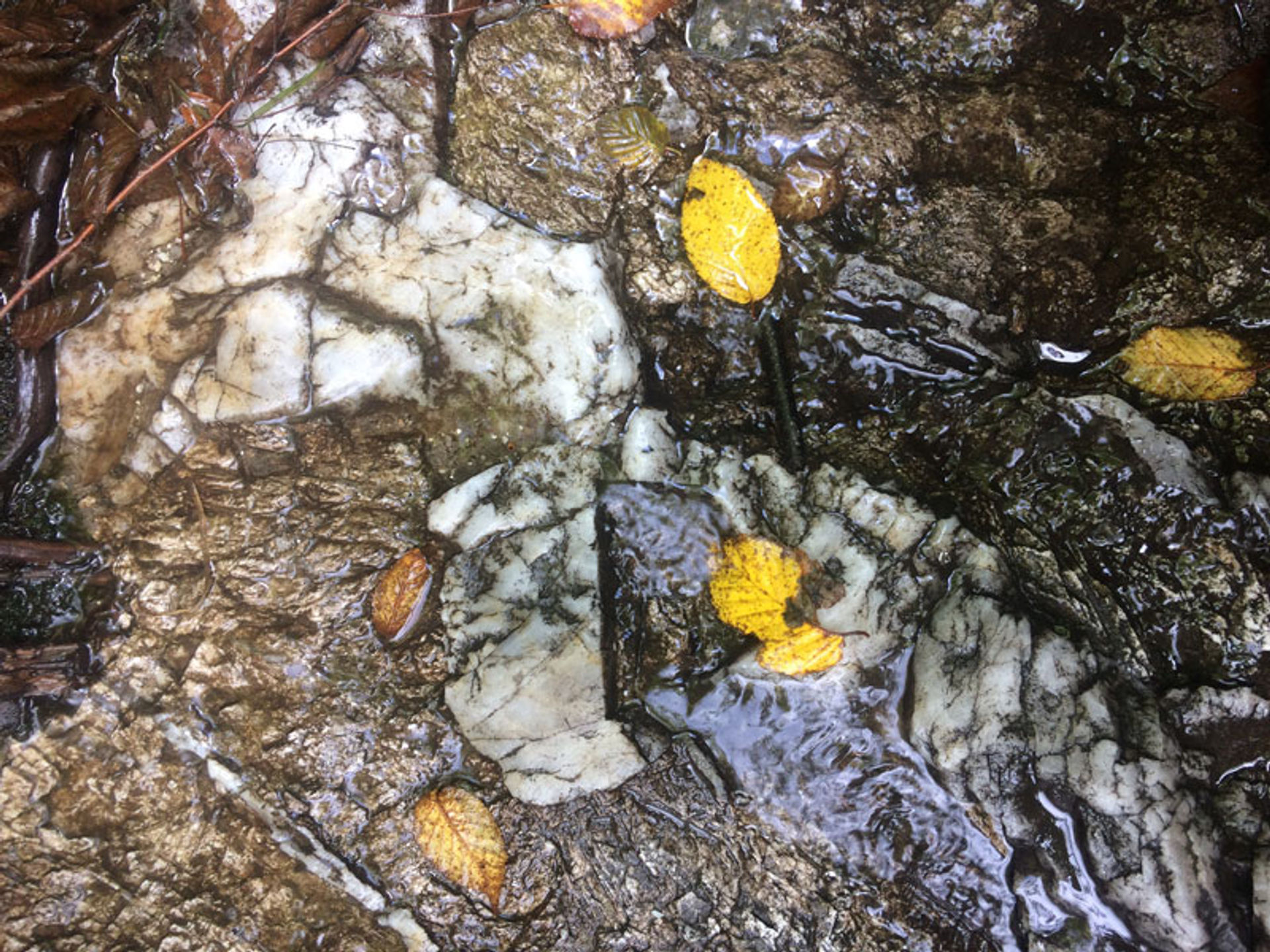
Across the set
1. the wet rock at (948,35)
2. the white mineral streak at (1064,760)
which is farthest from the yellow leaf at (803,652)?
the wet rock at (948,35)

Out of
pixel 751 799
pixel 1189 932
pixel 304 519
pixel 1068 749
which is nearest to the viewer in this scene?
pixel 1189 932

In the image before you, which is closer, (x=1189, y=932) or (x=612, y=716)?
(x=1189, y=932)

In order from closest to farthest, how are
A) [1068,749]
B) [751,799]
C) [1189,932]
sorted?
[1189,932] → [1068,749] → [751,799]

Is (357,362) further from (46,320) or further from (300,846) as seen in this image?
(300,846)

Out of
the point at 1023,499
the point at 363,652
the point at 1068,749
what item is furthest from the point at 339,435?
the point at 1068,749

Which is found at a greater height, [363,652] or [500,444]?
[500,444]

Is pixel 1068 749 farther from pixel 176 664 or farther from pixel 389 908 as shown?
pixel 176 664

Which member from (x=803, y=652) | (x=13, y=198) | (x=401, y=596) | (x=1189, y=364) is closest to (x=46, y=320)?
(x=13, y=198)

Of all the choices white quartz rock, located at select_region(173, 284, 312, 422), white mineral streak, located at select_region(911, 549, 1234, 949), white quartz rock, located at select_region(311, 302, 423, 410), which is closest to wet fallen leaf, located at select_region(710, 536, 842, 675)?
white mineral streak, located at select_region(911, 549, 1234, 949)
